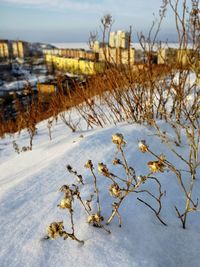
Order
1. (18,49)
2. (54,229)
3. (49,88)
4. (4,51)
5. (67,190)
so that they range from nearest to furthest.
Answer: (54,229) → (67,190) → (49,88) → (4,51) → (18,49)

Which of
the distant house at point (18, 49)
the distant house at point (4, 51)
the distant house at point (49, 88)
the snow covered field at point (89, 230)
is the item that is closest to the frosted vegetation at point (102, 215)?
the snow covered field at point (89, 230)

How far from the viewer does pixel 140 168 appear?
4.89 ft

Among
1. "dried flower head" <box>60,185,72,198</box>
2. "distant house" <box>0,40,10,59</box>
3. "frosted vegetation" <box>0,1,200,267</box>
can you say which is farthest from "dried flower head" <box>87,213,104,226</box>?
"distant house" <box>0,40,10,59</box>

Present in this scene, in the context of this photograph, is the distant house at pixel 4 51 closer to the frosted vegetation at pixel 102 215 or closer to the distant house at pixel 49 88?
the distant house at pixel 49 88

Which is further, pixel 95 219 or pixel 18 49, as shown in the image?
pixel 18 49

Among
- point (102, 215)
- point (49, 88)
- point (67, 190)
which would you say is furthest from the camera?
point (49, 88)

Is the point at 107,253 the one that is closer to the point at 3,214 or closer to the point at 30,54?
the point at 3,214

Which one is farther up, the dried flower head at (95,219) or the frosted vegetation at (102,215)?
the dried flower head at (95,219)

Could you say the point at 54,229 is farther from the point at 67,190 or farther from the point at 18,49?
the point at 18,49

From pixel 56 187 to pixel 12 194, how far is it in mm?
207

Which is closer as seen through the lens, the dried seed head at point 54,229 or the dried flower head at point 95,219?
the dried seed head at point 54,229

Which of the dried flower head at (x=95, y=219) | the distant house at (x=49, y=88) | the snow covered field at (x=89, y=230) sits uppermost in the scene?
the dried flower head at (x=95, y=219)

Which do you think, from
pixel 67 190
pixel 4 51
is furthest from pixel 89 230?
pixel 4 51

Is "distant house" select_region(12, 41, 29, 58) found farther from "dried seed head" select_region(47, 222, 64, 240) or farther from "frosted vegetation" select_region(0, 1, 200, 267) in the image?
"dried seed head" select_region(47, 222, 64, 240)
